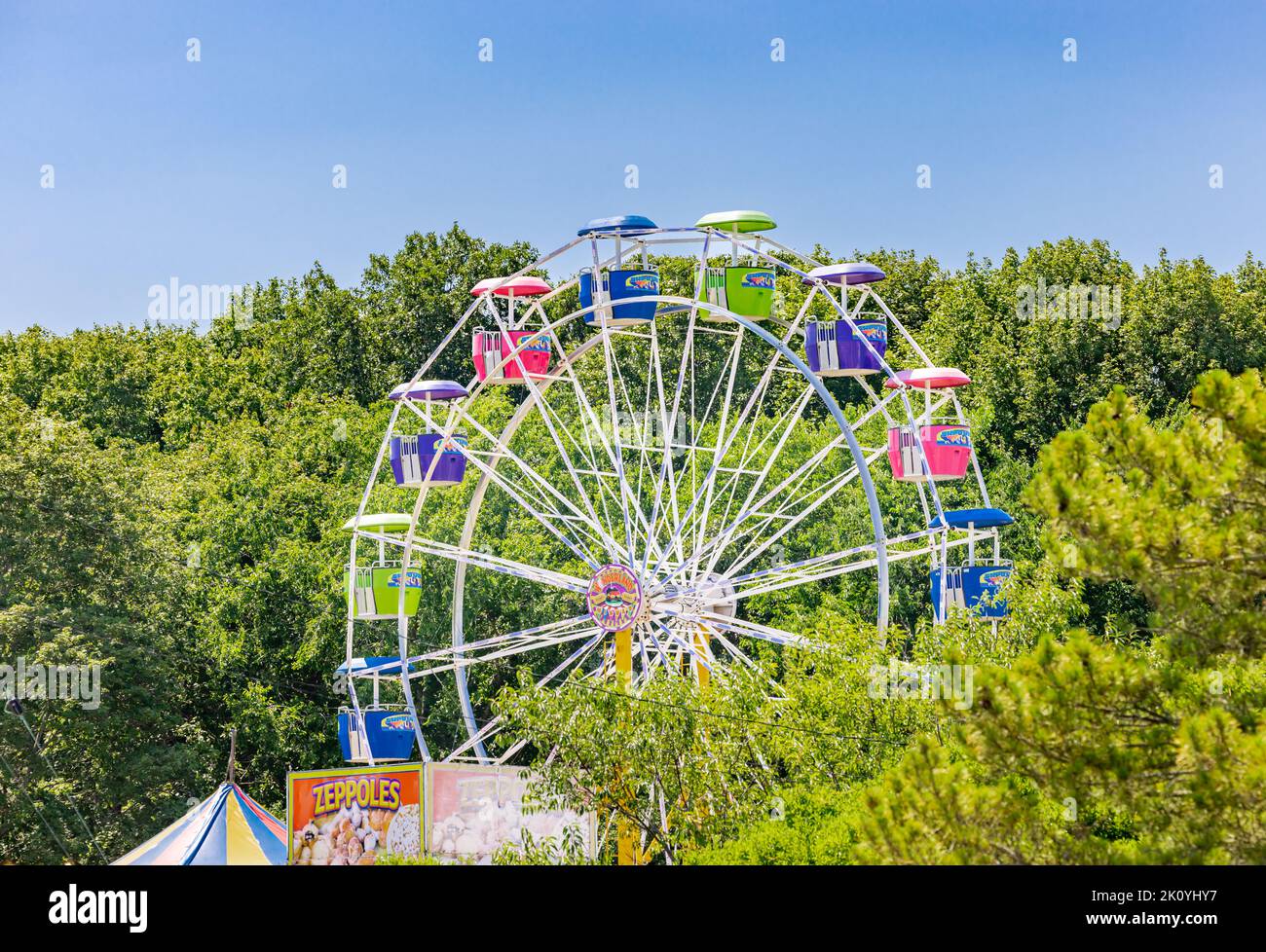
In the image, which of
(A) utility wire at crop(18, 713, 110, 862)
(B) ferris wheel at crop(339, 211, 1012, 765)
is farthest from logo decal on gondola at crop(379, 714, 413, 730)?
(A) utility wire at crop(18, 713, 110, 862)

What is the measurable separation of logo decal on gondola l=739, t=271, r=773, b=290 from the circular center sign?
4270 mm

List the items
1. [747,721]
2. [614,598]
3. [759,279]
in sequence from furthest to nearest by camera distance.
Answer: [759,279] < [614,598] < [747,721]

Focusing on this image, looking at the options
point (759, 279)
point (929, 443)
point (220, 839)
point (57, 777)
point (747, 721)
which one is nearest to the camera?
point (747, 721)

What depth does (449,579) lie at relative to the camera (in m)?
36.2

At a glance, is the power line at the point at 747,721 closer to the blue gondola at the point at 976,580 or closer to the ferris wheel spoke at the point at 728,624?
the ferris wheel spoke at the point at 728,624

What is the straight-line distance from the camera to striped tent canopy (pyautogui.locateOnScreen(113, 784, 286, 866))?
82.3 ft

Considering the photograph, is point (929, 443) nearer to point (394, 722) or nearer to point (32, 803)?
point (394, 722)

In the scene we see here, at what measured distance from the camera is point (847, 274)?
79.9ft

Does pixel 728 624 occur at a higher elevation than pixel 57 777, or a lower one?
higher

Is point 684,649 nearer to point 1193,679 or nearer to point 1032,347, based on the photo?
point 1193,679

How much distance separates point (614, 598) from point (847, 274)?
5.62 metres

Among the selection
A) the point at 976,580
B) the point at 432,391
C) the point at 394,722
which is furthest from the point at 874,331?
the point at 394,722
